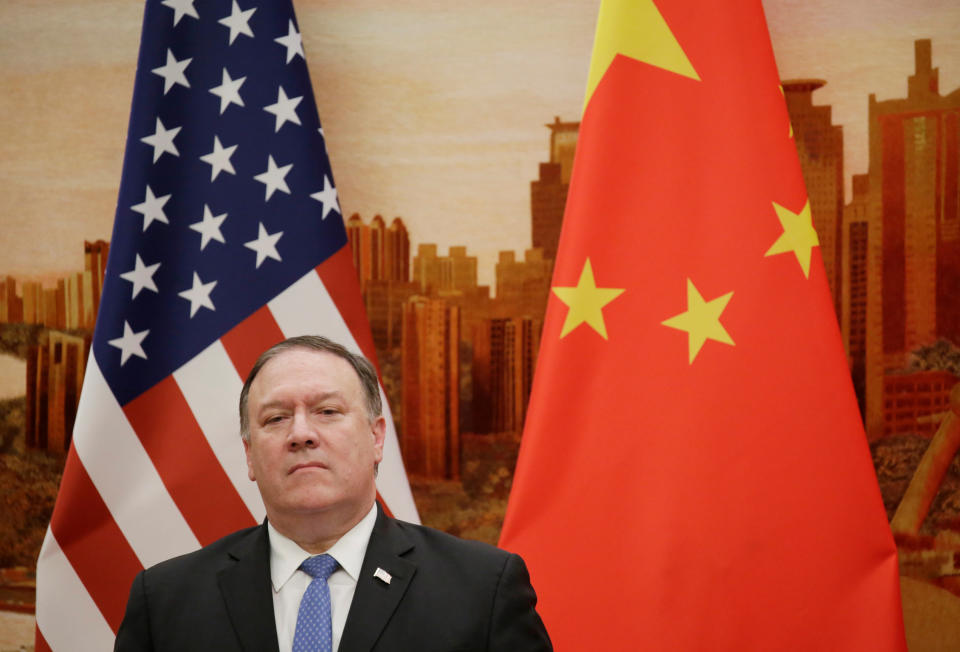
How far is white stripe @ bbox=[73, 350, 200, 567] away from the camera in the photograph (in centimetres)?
239

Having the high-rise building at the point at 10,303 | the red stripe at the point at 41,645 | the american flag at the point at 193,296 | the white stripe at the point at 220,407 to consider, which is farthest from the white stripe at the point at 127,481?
the high-rise building at the point at 10,303

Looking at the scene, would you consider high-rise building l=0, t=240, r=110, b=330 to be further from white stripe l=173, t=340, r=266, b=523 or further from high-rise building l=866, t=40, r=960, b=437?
high-rise building l=866, t=40, r=960, b=437

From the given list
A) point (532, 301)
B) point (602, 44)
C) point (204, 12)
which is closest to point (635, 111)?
point (602, 44)

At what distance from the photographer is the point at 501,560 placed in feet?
5.74

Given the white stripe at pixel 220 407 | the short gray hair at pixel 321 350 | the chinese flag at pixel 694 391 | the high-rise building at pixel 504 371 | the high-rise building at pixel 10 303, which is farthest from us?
the high-rise building at pixel 10 303

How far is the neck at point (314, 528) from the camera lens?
1.71 meters

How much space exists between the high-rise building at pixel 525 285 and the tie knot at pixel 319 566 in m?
1.19

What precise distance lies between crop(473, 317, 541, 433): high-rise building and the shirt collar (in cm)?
98

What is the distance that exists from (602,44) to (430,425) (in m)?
1.22

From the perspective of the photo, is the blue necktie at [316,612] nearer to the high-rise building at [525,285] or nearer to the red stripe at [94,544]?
the red stripe at [94,544]

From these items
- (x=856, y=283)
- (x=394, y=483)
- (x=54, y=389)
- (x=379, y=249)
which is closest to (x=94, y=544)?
(x=54, y=389)

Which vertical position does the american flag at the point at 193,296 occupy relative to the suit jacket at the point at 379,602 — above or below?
above

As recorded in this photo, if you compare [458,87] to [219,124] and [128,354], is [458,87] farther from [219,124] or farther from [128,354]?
[128,354]

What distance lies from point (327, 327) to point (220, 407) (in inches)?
14.6
